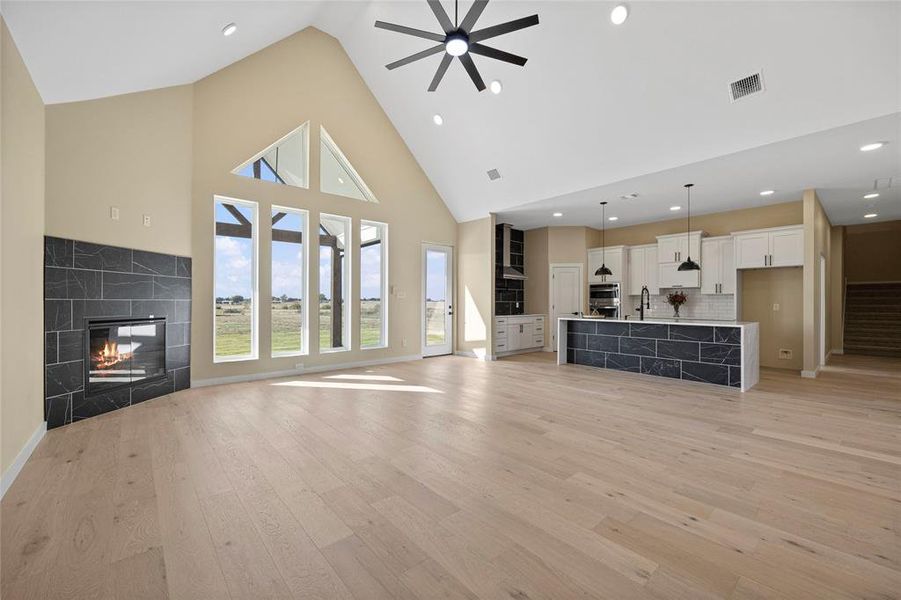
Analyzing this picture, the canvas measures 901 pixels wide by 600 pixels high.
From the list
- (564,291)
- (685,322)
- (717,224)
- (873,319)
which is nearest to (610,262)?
(564,291)

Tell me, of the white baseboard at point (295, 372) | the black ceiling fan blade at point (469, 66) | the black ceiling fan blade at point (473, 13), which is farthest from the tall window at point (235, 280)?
the black ceiling fan blade at point (473, 13)

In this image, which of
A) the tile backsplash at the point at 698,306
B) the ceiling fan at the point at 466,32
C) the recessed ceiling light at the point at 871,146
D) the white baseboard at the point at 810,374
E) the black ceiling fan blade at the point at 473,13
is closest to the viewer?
the black ceiling fan blade at the point at 473,13

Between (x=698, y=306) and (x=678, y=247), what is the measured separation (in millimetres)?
1233

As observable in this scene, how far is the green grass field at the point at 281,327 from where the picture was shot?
524cm

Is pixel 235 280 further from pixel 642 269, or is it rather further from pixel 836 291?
pixel 836 291

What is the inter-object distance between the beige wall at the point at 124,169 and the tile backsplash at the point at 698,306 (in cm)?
833

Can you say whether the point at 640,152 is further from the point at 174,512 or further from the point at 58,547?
the point at 58,547

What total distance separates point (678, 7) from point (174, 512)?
5.35 meters

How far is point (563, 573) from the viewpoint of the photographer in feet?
5.16

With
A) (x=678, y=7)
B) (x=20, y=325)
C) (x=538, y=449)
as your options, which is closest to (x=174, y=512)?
(x=20, y=325)

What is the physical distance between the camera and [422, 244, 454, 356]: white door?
298 inches

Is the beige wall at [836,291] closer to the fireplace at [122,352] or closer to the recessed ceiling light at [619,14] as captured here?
the recessed ceiling light at [619,14]

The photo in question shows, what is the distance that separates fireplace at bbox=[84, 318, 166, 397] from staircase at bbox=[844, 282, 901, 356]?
1268 cm

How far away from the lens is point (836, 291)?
26.8 ft
